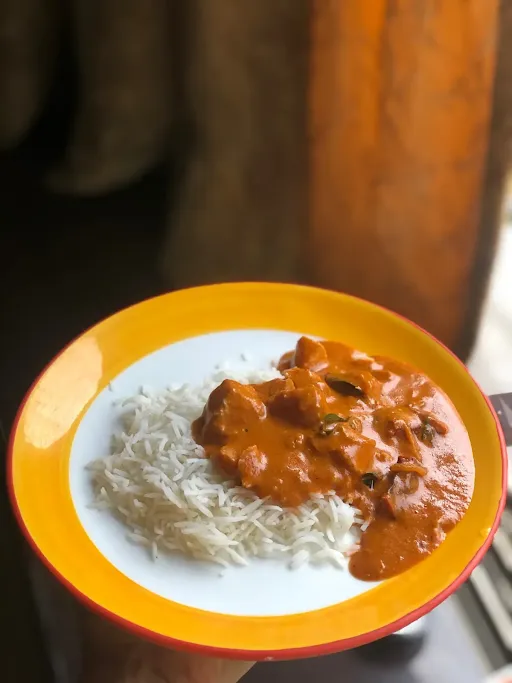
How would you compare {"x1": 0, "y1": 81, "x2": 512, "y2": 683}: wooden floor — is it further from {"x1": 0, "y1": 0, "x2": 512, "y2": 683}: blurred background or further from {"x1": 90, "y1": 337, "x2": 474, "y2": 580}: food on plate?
{"x1": 90, "y1": 337, "x2": 474, "y2": 580}: food on plate

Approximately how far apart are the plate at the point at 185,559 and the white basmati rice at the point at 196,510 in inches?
0.8

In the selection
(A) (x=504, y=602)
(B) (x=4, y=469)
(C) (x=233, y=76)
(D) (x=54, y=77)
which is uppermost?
(C) (x=233, y=76)

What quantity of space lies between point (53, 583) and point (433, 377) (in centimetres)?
68

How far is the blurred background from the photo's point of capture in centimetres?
118

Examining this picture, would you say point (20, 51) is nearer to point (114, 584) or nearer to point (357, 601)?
point (114, 584)

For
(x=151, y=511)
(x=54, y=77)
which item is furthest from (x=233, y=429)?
(x=54, y=77)

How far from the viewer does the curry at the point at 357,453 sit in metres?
1.06

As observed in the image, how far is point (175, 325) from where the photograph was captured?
1.39 m

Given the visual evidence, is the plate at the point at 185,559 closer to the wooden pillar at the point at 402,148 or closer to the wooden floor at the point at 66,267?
the wooden pillar at the point at 402,148

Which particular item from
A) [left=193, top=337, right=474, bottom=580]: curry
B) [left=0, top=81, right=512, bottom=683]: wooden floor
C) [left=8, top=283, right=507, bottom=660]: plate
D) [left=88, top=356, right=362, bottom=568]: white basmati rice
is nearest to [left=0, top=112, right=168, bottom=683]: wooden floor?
[left=0, top=81, right=512, bottom=683]: wooden floor

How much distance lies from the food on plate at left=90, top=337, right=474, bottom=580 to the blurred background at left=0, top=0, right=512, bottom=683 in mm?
162

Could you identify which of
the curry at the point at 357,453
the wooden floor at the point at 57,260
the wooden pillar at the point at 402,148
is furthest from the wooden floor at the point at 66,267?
the curry at the point at 357,453

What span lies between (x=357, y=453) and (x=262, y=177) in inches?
→ 31.6

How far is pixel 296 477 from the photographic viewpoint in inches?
42.8
